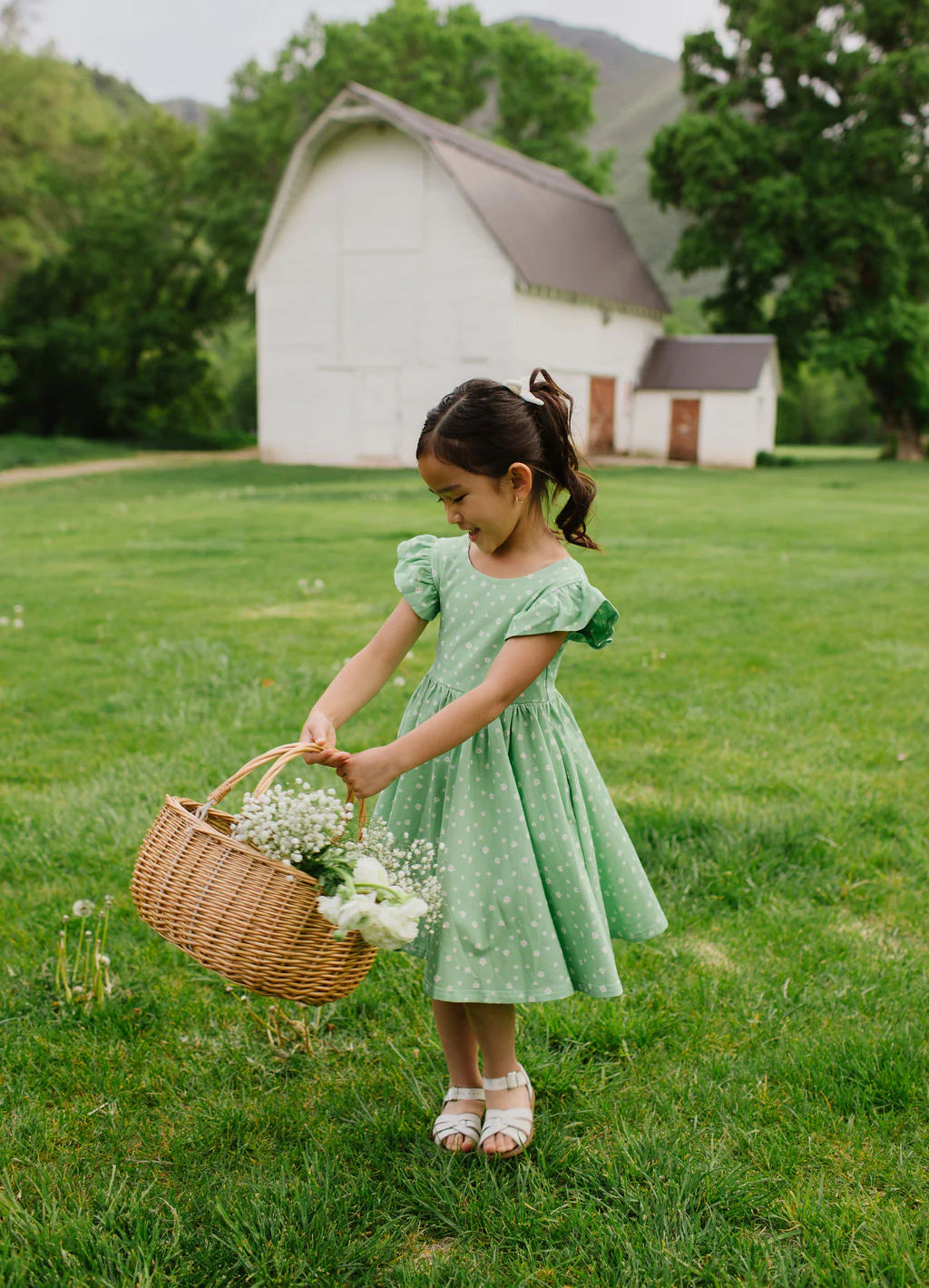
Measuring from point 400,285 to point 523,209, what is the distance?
353 cm

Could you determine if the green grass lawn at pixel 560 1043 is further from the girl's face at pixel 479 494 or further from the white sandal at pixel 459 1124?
the girl's face at pixel 479 494

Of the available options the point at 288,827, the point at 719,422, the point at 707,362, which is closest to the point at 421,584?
the point at 288,827

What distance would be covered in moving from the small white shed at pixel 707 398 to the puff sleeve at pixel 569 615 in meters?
26.5

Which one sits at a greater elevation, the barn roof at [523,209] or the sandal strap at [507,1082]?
the barn roof at [523,209]

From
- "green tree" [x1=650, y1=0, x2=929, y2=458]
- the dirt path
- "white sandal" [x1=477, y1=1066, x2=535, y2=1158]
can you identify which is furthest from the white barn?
"white sandal" [x1=477, y1=1066, x2=535, y2=1158]

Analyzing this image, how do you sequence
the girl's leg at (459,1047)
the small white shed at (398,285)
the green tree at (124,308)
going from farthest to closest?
the green tree at (124,308) → the small white shed at (398,285) → the girl's leg at (459,1047)

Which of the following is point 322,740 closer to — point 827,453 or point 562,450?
point 562,450

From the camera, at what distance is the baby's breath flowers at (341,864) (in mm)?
1899

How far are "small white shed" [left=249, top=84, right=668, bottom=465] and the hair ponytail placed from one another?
801 inches

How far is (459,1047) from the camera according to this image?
239 cm

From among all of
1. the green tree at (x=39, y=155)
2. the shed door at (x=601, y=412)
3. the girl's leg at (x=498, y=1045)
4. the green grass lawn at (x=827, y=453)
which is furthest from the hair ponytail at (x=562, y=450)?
the green grass lawn at (x=827, y=453)

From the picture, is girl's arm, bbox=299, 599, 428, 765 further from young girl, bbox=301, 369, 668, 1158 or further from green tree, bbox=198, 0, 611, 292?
green tree, bbox=198, 0, 611, 292

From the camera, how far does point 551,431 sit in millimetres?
2209

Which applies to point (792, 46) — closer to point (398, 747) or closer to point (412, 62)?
point (412, 62)
